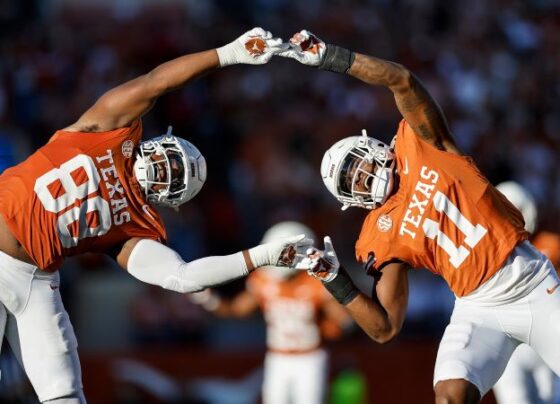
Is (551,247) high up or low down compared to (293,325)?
up

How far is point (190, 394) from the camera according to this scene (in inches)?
390

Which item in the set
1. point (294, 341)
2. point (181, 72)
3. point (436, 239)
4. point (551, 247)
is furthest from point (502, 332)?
point (294, 341)

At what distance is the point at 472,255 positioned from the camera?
5.55 metres

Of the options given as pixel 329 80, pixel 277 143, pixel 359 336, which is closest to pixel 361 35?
pixel 329 80

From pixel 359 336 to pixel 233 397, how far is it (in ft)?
4.35

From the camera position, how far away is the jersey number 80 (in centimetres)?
564

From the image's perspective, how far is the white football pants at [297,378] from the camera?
9328mm

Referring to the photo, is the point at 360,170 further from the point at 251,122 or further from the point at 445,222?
the point at 251,122

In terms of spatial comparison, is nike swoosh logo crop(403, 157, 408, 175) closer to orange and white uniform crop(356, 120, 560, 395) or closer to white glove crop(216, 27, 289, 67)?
orange and white uniform crop(356, 120, 560, 395)

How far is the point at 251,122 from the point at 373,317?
19.9ft

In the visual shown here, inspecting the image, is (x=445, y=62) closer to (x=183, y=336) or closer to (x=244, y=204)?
(x=244, y=204)

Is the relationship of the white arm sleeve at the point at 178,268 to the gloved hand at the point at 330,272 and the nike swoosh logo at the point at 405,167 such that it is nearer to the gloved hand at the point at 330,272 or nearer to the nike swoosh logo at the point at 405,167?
the gloved hand at the point at 330,272

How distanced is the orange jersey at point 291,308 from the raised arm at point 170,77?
3950 millimetres

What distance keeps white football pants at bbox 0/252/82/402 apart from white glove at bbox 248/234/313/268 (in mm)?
1080
